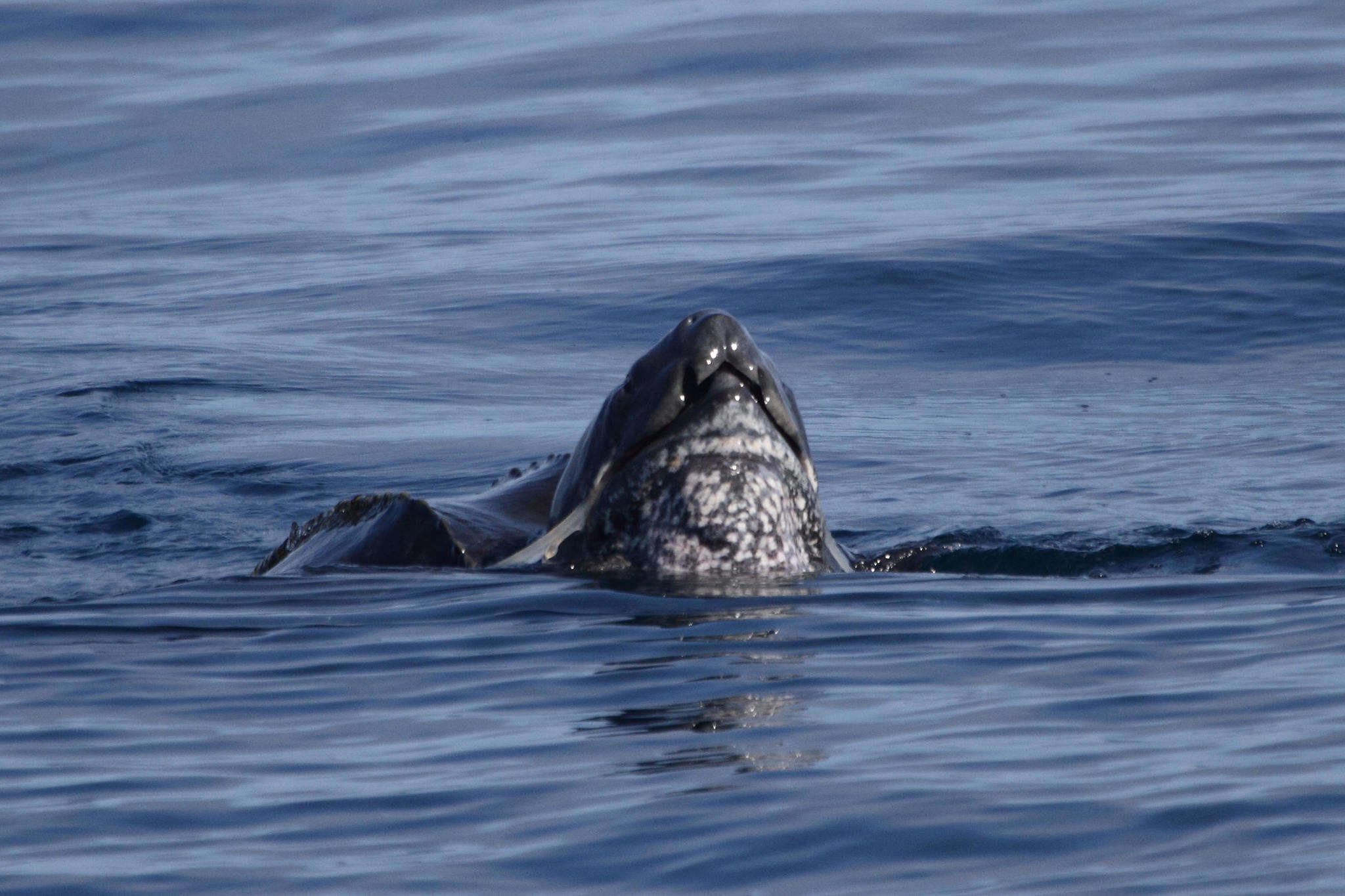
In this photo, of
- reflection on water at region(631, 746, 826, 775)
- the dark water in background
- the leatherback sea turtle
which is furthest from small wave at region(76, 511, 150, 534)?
reflection on water at region(631, 746, 826, 775)

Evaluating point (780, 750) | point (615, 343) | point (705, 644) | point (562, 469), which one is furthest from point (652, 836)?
point (615, 343)

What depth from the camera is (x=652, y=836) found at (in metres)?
3.49

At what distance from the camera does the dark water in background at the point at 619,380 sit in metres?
3.65

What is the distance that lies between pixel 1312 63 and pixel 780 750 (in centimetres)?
1877

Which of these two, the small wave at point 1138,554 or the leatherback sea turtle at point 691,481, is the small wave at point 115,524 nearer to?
the leatherback sea turtle at point 691,481

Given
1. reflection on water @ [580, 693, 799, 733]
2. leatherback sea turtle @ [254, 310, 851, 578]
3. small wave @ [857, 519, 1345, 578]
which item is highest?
leatherback sea turtle @ [254, 310, 851, 578]

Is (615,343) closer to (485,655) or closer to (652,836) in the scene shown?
(485,655)

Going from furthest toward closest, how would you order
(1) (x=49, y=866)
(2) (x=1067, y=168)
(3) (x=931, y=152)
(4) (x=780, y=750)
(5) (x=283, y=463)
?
(3) (x=931, y=152), (2) (x=1067, y=168), (5) (x=283, y=463), (4) (x=780, y=750), (1) (x=49, y=866)

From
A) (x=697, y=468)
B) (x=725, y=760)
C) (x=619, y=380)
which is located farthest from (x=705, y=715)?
(x=619, y=380)

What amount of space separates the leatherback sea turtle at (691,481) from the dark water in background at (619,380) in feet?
0.87

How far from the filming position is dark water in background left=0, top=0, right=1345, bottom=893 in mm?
3648

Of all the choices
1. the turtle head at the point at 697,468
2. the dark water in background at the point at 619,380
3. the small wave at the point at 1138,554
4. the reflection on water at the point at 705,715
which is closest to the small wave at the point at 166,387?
the dark water in background at the point at 619,380

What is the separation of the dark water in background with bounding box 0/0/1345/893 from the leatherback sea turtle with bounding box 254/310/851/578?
264mm

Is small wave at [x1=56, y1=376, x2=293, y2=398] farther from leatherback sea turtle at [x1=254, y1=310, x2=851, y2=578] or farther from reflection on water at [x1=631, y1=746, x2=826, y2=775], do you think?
reflection on water at [x1=631, y1=746, x2=826, y2=775]
